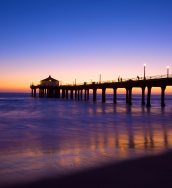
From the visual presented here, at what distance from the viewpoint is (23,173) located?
5742 mm

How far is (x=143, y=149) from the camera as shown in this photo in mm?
8398

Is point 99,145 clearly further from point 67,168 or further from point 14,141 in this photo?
point 14,141

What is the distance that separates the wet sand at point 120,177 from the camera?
198 inches

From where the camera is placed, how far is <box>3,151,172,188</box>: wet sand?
5031mm

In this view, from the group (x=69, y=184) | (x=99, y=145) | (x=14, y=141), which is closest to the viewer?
(x=69, y=184)

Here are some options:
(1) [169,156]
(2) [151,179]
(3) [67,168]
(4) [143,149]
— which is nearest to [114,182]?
(2) [151,179]

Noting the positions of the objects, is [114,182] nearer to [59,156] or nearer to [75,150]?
[59,156]

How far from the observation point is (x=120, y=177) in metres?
5.49

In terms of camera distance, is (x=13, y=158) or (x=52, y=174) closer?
(x=52, y=174)

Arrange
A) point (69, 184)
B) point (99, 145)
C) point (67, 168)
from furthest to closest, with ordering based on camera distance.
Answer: point (99, 145)
point (67, 168)
point (69, 184)

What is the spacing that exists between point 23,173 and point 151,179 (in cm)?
336

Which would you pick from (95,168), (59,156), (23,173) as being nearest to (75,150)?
(59,156)

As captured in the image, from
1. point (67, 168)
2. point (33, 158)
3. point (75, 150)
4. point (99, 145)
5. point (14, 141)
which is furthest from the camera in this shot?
point (14, 141)

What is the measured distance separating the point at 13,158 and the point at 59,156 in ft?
5.06
